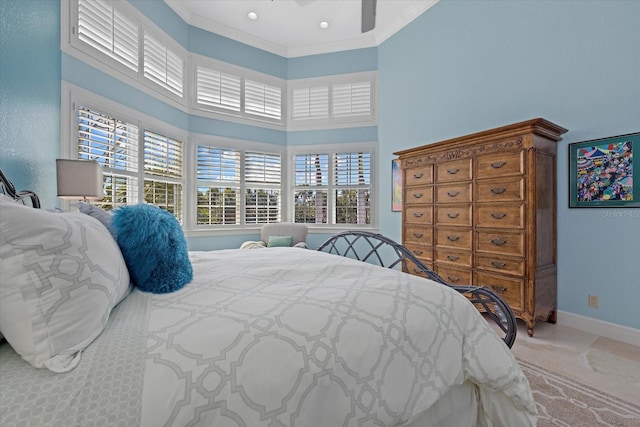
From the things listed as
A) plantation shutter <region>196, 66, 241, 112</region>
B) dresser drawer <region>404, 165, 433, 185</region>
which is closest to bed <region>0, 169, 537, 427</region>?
dresser drawer <region>404, 165, 433, 185</region>

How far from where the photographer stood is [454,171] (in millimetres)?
3031

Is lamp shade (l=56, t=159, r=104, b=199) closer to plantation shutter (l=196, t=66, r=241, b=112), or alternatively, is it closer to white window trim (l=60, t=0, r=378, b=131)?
white window trim (l=60, t=0, r=378, b=131)

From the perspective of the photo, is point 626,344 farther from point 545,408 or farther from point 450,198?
point 450,198

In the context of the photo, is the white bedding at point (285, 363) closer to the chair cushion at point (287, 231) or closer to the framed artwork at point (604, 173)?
the framed artwork at point (604, 173)

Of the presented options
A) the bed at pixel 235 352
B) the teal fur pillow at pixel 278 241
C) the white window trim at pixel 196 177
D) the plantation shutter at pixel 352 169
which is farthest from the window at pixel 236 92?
the bed at pixel 235 352

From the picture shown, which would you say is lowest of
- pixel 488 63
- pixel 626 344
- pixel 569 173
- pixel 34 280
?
pixel 626 344

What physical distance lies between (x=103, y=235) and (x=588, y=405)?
2.50 m

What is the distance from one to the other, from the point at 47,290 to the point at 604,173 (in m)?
3.69

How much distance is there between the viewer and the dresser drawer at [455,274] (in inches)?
114

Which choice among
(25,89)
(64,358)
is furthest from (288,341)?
(25,89)

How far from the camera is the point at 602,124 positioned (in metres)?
2.55

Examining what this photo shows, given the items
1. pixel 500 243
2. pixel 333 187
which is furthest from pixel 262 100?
pixel 500 243

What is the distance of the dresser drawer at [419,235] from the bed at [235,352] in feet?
7.29

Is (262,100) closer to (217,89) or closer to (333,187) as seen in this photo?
(217,89)
